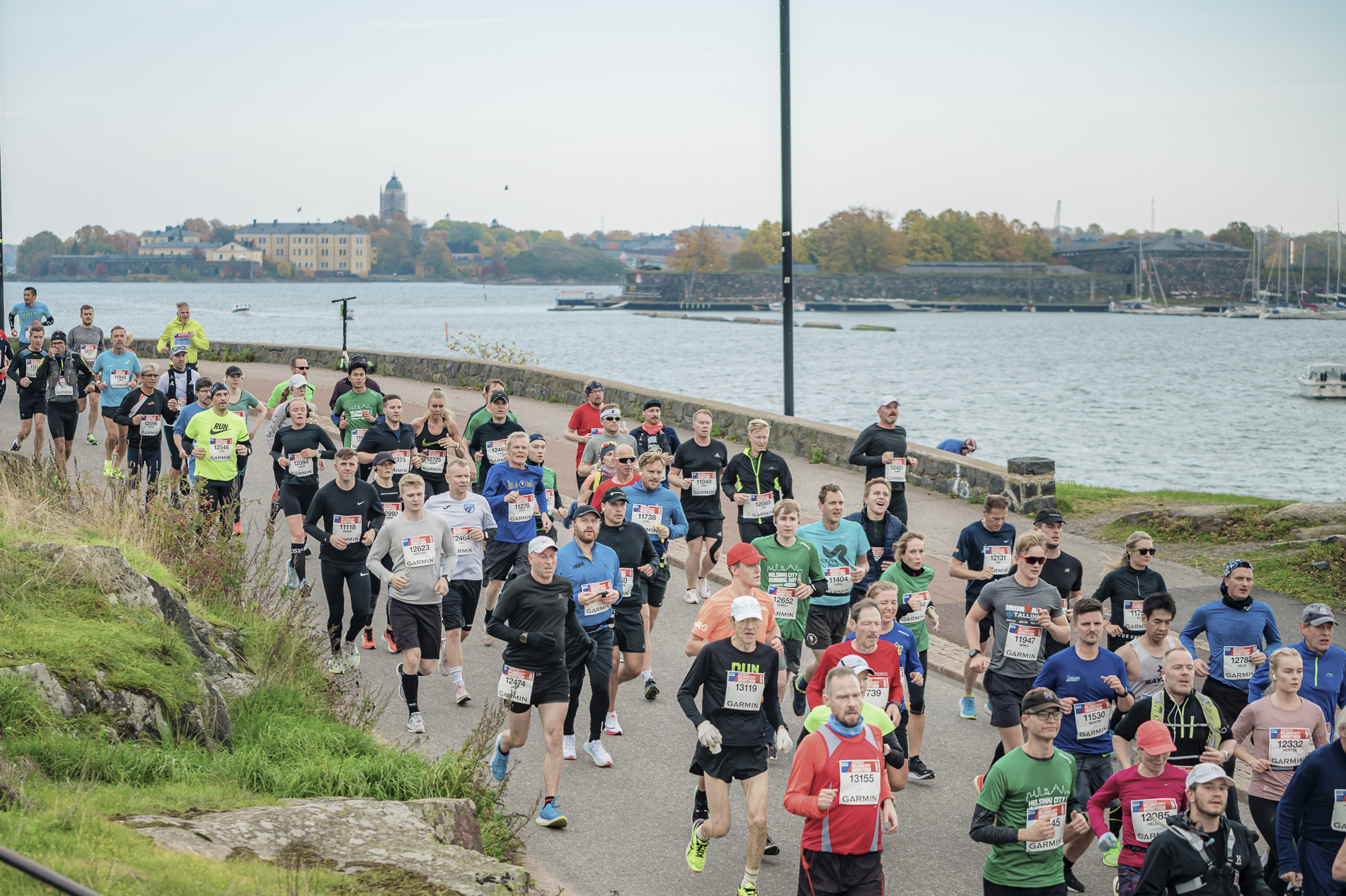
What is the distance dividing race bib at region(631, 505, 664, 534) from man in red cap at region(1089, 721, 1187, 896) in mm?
5089

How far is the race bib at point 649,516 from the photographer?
10742 millimetres

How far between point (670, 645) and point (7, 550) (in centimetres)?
586

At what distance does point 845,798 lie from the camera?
6.10 meters

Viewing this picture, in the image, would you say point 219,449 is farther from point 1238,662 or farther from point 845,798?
point 1238,662

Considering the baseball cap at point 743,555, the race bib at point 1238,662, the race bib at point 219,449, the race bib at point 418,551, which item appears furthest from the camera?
the race bib at point 219,449

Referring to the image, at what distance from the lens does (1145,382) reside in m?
88.1

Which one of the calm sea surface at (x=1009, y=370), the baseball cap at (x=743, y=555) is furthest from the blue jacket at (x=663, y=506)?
the calm sea surface at (x=1009, y=370)

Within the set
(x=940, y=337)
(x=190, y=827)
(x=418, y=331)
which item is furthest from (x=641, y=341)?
(x=190, y=827)

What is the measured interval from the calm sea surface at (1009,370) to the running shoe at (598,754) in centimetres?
3368

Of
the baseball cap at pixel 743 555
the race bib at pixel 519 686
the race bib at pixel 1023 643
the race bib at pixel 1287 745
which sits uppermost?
the baseball cap at pixel 743 555

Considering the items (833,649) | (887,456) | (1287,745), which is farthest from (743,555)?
(887,456)

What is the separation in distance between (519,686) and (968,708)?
13.5 ft

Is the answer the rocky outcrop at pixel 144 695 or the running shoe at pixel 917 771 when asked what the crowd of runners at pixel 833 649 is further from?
the rocky outcrop at pixel 144 695

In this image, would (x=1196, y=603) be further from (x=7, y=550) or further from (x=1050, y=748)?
(x=7, y=550)
